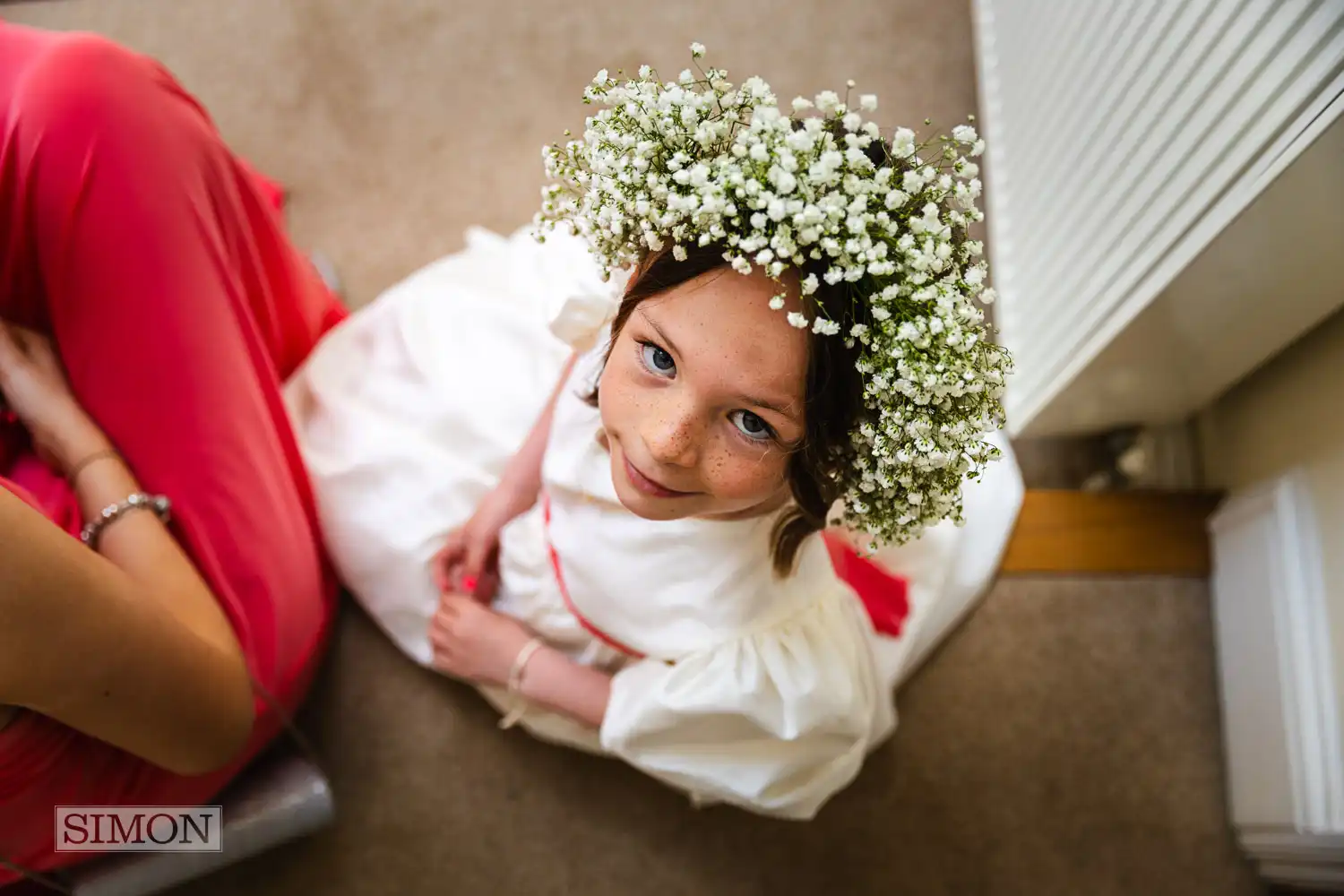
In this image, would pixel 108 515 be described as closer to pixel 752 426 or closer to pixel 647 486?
pixel 647 486

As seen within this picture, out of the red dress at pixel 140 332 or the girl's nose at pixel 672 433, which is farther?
the red dress at pixel 140 332

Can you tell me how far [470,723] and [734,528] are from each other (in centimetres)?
79

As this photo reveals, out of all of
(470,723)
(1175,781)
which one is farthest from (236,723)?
(1175,781)

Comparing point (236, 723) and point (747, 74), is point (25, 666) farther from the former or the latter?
point (747, 74)

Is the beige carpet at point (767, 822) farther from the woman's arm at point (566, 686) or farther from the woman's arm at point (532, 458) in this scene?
the woman's arm at point (532, 458)

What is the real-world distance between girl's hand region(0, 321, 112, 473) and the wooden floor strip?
141 cm

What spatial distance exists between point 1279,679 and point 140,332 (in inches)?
65.0

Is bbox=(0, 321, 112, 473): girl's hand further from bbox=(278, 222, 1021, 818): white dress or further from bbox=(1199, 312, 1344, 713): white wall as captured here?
bbox=(1199, 312, 1344, 713): white wall

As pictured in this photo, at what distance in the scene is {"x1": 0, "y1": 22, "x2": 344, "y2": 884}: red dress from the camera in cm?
106

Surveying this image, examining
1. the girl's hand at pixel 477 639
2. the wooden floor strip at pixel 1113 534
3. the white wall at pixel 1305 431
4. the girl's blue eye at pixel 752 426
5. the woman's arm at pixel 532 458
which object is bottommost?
the wooden floor strip at pixel 1113 534

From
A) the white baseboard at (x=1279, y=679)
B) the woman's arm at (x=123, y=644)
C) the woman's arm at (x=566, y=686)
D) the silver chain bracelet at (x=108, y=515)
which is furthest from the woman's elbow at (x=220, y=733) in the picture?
the white baseboard at (x=1279, y=679)

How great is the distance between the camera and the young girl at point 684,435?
0.74 meters

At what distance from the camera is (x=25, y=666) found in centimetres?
85

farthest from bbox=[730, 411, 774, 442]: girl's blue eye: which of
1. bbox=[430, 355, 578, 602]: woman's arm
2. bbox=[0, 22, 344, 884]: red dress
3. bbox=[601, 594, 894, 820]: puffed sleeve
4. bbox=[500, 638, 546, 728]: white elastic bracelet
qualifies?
bbox=[0, 22, 344, 884]: red dress
